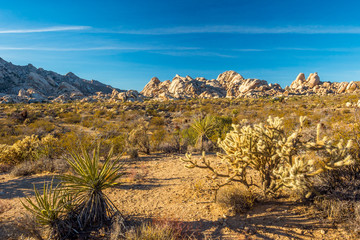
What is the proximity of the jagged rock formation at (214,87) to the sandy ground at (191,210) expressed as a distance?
62.3 m

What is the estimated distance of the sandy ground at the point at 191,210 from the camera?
3.54 meters

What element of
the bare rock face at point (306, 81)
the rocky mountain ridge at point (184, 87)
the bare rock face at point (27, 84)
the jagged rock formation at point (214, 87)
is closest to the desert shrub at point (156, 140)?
the jagged rock formation at point (214, 87)

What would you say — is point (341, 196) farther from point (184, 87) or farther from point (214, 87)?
point (214, 87)

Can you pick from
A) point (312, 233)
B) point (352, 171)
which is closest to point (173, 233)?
point (312, 233)

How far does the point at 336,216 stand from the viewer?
3.55m

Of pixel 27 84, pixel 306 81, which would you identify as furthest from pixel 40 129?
pixel 306 81

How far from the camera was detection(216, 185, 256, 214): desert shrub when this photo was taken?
4230mm

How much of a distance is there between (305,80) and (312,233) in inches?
4151

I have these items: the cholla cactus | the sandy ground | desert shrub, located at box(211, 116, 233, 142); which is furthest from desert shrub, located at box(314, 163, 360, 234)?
desert shrub, located at box(211, 116, 233, 142)

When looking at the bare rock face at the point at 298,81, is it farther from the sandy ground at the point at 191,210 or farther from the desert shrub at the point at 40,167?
the desert shrub at the point at 40,167

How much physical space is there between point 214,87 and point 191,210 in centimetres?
8845

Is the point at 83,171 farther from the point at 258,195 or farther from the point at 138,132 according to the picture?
the point at 138,132

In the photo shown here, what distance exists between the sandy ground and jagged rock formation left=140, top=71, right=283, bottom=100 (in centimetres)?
6233

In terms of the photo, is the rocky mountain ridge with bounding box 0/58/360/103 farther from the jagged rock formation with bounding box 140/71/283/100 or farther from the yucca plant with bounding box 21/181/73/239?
the yucca plant with bounding box 21/181/73/239
